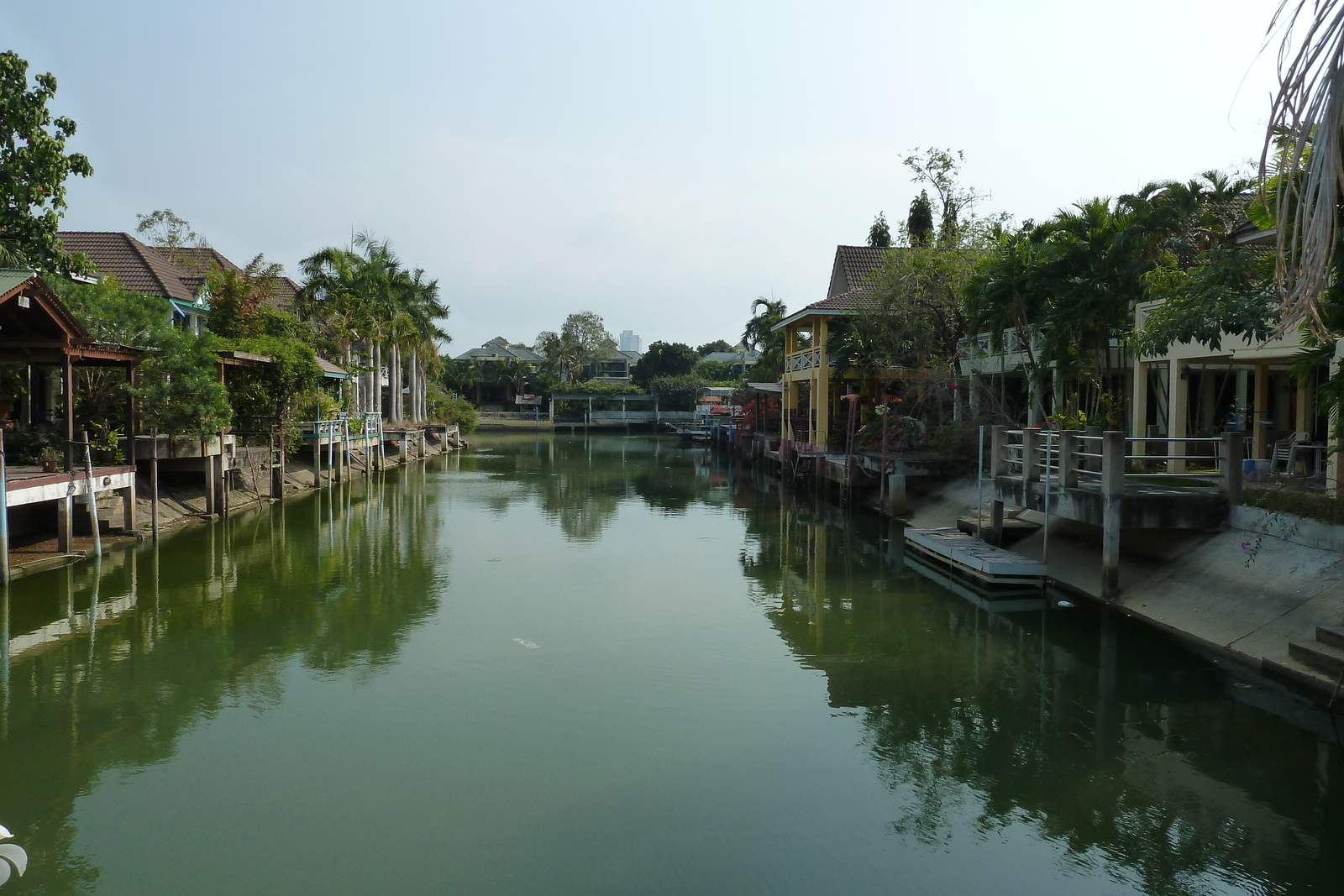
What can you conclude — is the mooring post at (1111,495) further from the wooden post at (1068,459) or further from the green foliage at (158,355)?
the green foliage at (158,355)

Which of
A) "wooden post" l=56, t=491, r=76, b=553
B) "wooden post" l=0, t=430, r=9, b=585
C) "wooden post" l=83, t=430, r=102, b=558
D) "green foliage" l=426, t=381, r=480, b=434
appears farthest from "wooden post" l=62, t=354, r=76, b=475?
"green foliage" l=426, t=381, r=480, b=434

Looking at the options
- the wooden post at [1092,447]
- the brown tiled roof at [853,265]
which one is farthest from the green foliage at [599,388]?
the wooden post at [1092,447]

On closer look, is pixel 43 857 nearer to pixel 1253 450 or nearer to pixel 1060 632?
pixel 1060 632

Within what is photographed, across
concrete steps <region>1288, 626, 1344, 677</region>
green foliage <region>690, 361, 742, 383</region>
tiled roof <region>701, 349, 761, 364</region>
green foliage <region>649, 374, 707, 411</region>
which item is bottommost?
concrete steps <region>1288, 626, 1344, 677</region>

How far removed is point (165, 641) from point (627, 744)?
8015 millimetres

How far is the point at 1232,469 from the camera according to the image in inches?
587

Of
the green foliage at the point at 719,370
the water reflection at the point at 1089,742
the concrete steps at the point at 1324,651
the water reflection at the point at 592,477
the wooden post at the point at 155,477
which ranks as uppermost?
the green foliage at the point at 719,370

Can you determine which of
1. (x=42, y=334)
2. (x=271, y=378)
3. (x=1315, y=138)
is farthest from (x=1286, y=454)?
(x=271, y=378)

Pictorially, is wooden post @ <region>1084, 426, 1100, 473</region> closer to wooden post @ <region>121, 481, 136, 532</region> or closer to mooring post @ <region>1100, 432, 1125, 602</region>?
mooring post @ <region>1100, 432, 1125, 602</region>

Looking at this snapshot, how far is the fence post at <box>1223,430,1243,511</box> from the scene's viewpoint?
14.7 m

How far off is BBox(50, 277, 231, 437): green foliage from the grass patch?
827 inches

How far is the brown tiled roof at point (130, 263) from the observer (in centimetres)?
3133

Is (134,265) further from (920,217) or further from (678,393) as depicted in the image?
(678,393)

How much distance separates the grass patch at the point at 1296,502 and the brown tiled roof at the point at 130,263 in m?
29.0
